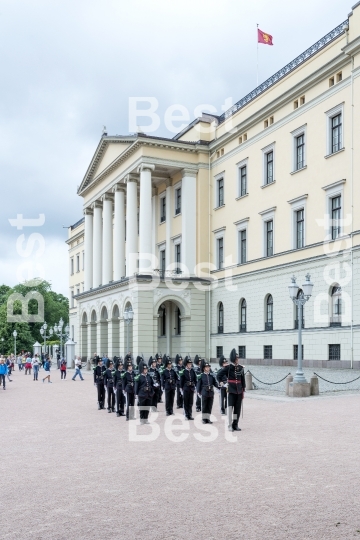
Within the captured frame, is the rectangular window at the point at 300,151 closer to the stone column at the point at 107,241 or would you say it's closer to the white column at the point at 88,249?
the stone column at the point at 107,241

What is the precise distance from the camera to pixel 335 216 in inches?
1350

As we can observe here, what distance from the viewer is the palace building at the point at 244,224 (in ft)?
111

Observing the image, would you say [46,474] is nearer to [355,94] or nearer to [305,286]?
[305,286]

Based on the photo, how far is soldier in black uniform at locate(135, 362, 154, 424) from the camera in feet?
53.6

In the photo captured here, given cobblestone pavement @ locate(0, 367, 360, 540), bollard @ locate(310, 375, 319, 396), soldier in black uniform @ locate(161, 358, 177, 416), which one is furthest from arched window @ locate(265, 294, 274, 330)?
cobblestone pavement @ locate(0, 367, 360, 540)

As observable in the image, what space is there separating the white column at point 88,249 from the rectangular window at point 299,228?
92.6 feet

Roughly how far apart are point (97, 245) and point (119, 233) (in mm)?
6664

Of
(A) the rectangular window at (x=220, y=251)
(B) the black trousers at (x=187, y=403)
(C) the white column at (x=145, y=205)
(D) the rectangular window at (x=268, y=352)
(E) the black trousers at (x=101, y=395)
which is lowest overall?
(D) the rectangular window at (x=268, y=352)

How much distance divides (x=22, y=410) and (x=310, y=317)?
1940 centimetres

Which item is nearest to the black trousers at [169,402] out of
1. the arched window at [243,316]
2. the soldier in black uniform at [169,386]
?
the soldier in black uniform at [169,386]

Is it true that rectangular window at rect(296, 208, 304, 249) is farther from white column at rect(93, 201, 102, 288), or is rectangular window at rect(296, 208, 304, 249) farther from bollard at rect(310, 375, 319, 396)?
white column at rect(93, 201, 102, 288)

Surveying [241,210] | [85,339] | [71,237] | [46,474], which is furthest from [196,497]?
[71,237]

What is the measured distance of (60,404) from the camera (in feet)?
74.2

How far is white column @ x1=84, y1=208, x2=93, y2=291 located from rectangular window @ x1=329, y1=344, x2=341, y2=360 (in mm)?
32043
